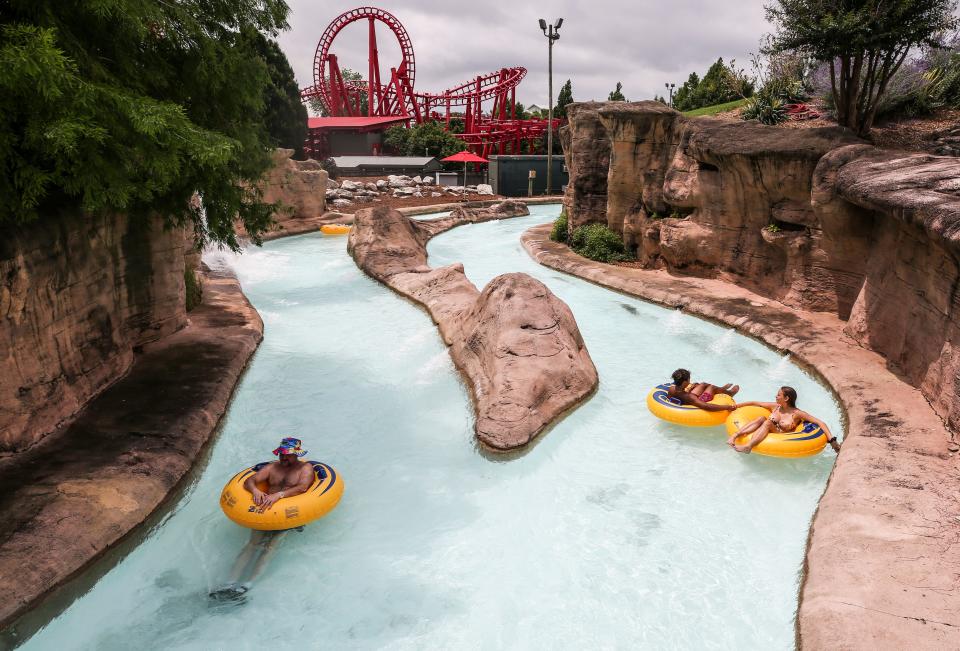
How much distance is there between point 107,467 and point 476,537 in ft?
11.8

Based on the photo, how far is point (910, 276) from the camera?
323 inches

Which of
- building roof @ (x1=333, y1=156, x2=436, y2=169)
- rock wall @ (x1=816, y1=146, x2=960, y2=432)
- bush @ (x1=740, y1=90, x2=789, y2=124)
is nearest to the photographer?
rock wall @ (x1=816, y1=146, x2=960, y2=432)

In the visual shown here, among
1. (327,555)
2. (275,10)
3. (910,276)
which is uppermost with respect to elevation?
(275,10)

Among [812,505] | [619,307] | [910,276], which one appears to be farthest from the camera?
[619,307]

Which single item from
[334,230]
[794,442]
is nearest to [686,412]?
[794,442]

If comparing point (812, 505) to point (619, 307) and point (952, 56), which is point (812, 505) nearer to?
point (619, 307)

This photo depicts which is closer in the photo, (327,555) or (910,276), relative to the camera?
(327,555)

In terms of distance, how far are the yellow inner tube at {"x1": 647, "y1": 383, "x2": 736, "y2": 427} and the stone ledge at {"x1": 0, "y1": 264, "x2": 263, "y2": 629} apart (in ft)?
17.2

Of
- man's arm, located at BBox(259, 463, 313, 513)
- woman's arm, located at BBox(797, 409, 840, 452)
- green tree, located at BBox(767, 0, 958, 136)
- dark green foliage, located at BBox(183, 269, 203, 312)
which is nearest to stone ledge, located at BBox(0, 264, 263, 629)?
man's arm, located at BBox(259, 463, 313, 513)

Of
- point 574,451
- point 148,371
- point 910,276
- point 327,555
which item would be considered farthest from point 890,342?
point 148,371

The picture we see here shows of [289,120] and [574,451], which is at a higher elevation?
[289,120]

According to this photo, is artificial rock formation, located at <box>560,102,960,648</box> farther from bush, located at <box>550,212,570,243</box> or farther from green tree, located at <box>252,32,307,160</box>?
green tree, located at <box>252,32,307,160</box>

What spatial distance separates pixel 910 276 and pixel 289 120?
99.3 feet

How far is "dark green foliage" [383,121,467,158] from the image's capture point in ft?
133
